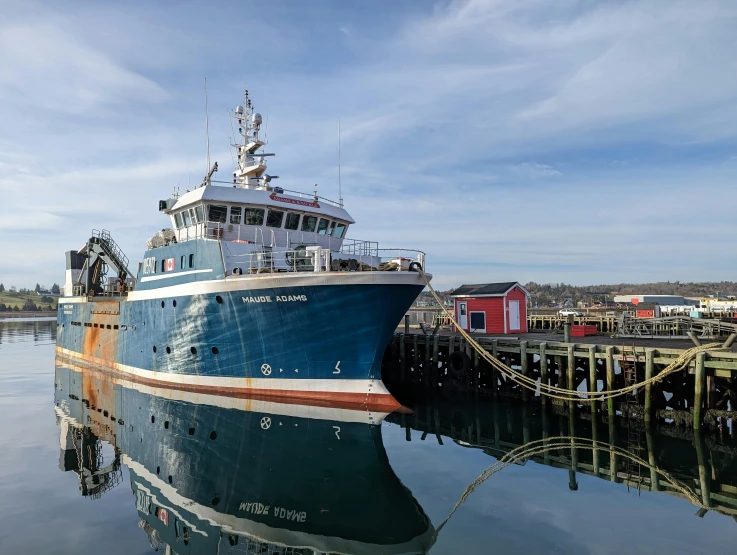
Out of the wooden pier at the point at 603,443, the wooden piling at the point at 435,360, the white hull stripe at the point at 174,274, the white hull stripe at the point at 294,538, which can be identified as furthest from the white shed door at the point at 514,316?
the white hull stripe at the point at 294,538

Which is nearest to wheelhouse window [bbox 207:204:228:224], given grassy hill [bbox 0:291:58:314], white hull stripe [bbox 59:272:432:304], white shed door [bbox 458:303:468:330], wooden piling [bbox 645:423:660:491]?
white hull stripe [bbox 59:272:432:304]

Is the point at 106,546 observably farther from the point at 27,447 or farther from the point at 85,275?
the point at 85,275

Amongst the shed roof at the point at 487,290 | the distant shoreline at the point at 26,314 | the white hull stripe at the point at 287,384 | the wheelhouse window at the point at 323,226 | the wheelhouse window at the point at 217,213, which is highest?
the wheelhouse window at the point at 217,213

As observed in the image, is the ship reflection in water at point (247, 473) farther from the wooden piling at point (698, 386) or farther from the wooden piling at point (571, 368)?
the wooden piling at point (698, 386)

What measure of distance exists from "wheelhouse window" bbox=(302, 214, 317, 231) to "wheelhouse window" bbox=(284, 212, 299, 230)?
1.10ft

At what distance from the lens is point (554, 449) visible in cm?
1346

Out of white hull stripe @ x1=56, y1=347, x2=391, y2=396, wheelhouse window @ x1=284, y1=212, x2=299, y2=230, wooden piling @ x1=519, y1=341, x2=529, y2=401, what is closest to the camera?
white hull stripe @ x1=56, y1=347, x2=391, y2=396

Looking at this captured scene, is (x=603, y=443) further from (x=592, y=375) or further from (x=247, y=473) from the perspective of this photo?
(x=247, y=473)

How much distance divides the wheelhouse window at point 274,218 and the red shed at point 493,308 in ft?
37.9

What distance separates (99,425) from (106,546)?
34.5ft

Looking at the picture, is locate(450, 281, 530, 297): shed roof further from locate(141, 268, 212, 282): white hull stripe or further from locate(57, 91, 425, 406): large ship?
locate(141, 268, 212, 282): white hull stripe

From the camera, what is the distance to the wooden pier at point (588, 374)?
14.5 meters

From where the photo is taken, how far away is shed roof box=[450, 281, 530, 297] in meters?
26.2

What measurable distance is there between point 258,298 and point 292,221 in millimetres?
4915
